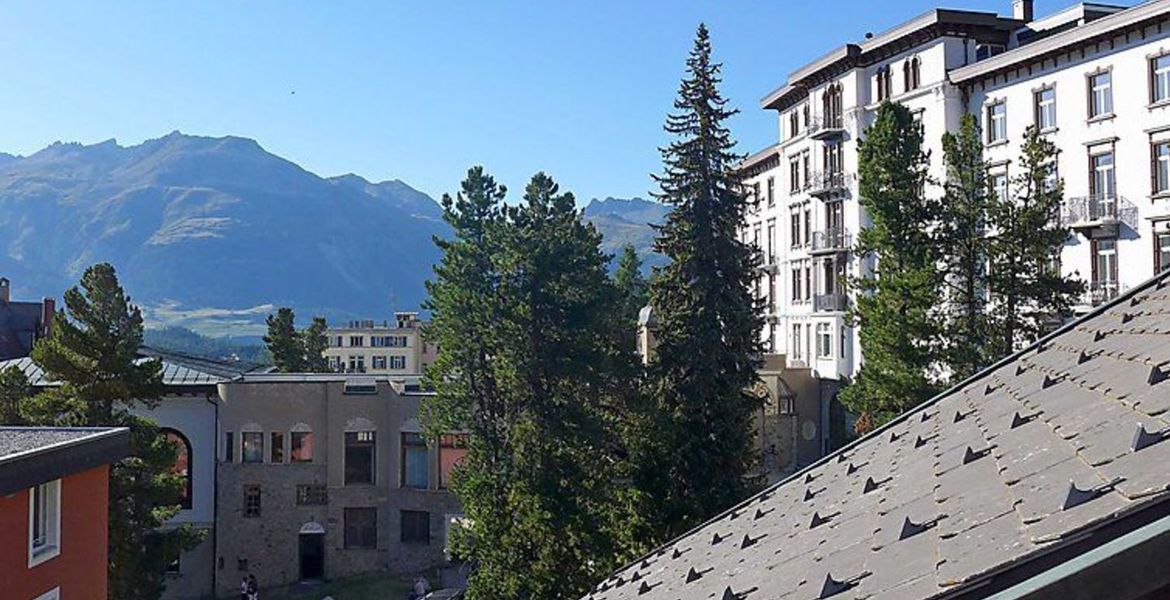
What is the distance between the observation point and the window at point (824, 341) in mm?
52531

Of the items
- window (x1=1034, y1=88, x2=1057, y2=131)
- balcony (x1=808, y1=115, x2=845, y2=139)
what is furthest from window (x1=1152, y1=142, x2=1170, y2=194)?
balcony (x1=808, y1=115, x2=845, y2=139)

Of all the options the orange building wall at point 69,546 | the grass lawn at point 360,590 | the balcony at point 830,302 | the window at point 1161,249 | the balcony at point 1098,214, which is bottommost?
the grass lawn at point 360,590

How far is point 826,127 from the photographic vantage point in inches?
2013

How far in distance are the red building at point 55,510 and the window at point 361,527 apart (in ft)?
78.9

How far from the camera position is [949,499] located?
423 cm

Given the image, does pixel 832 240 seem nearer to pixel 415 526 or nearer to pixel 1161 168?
pixel 1161 168

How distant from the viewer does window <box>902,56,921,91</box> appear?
1751 inches

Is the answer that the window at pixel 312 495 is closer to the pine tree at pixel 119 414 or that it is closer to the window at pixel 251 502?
the window at pixel 251 502

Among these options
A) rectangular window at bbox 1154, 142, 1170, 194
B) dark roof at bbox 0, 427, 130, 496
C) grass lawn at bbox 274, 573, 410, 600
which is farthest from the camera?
grass lawn at bbox 274, 573, 410, 600

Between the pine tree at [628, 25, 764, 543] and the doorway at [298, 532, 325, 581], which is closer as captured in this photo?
the pine tree at [628, 25, 764, 543]

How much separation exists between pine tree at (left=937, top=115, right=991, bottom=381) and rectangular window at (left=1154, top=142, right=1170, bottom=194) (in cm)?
799

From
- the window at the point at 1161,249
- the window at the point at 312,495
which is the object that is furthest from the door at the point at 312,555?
the window at the point at 1161,249

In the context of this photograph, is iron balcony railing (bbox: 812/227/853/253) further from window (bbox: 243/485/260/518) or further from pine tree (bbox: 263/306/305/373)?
pine tree (bbox: 263/306/305/373)

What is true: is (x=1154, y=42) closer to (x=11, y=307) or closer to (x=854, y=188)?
(x=854, y=188)
